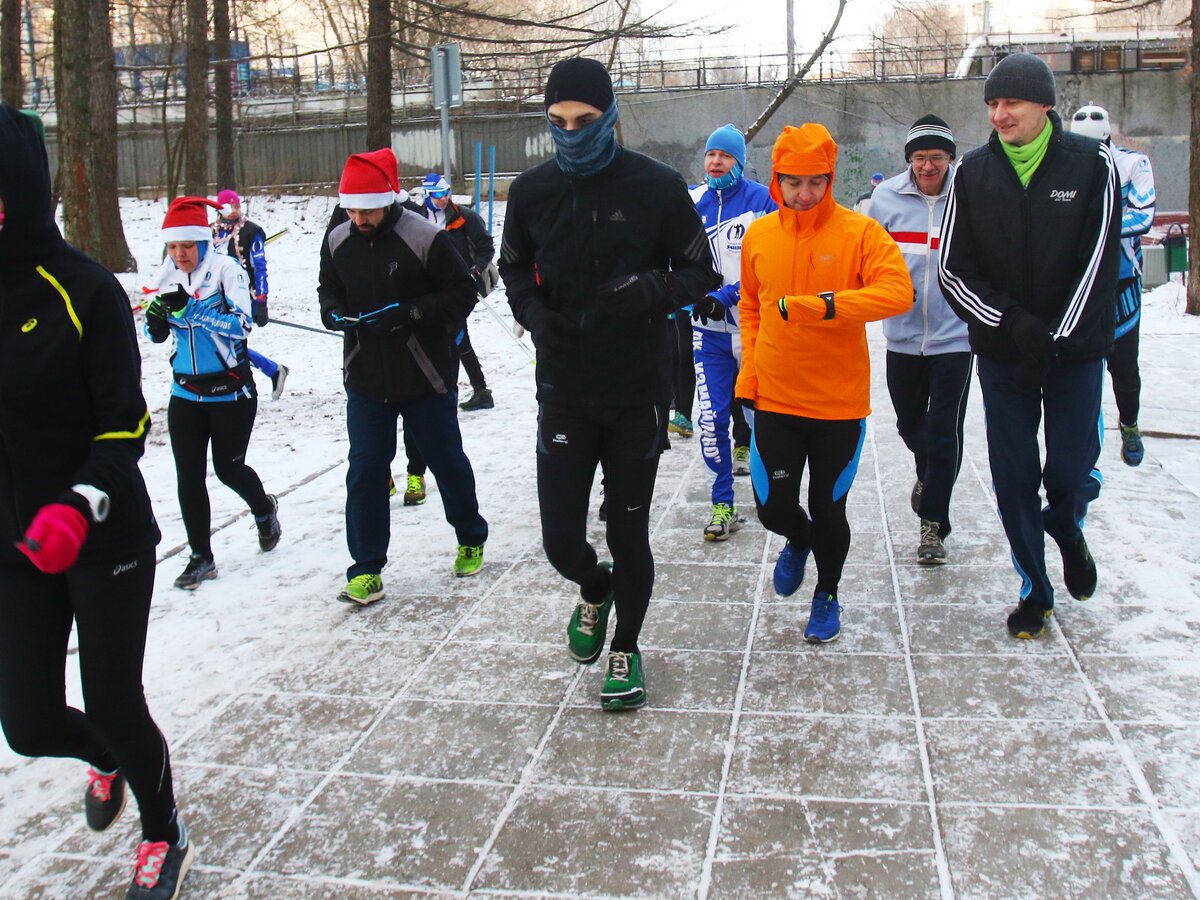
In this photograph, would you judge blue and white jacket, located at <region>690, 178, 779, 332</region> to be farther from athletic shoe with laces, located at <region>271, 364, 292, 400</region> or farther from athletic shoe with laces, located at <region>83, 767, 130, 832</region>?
athletic shoe with laces, located at <region>271, 364, 292, 400</region>

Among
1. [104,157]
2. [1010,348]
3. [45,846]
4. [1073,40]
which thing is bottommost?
Answer: [45,846]

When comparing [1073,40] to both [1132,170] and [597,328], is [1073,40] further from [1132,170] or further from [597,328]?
[597,328]

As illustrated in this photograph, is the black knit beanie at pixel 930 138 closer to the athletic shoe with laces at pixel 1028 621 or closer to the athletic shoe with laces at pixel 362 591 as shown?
the athletic shoe with laces at pixel 1028 621

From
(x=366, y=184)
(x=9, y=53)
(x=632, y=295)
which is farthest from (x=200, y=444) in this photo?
(x=9, y=53)

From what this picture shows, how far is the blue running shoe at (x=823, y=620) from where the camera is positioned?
4754 mm

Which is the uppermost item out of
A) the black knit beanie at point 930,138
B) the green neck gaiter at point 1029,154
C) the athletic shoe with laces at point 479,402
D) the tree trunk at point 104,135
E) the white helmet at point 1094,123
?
the tree trunk at point 104,135

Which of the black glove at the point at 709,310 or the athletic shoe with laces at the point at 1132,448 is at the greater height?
the black glove at the point at 709,310

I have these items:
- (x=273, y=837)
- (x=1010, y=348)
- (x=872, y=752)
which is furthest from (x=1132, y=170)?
(x=273, y=837)

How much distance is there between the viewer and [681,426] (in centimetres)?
933

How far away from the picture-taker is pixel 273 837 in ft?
11.2

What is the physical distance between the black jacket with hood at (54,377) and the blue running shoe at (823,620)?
107 inches

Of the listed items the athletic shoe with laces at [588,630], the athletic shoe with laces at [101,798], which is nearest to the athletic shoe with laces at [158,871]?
the athletic shoe with laces at [101,798]

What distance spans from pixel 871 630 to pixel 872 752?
1.16 m

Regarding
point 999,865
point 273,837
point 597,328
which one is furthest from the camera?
point 597,328
